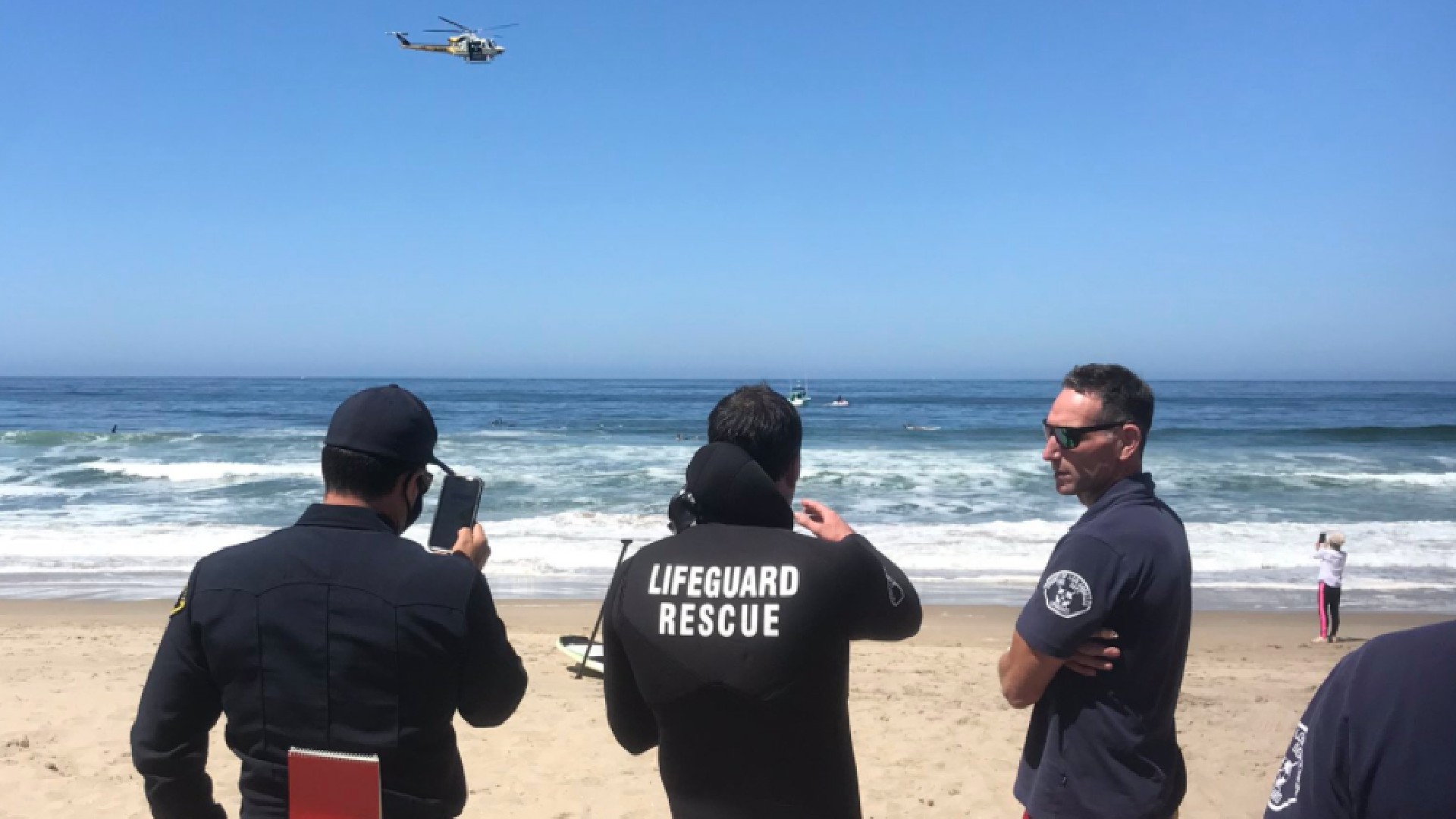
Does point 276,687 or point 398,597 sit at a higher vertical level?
point 398,597

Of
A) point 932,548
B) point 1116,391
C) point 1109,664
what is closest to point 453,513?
point 1109,664

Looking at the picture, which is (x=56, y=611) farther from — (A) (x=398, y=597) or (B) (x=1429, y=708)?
(B) (x=1429, y=708)

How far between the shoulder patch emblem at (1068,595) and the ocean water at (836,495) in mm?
9058

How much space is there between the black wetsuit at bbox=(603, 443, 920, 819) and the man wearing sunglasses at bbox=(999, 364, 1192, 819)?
404 millimetres

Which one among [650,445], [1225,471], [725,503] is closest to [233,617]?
[725,503]

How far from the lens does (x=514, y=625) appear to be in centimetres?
953

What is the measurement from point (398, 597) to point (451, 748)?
345 millimetres

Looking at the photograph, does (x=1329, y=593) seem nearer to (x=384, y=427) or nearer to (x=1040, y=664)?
(x=1040, y=664)

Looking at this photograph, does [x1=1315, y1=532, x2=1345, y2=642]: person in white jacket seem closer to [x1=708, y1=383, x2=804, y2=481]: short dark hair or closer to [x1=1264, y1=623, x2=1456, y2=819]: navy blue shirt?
[x1=708, y1=383, x2=804, y2=481]: short dark hair

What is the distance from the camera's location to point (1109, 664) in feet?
7.17

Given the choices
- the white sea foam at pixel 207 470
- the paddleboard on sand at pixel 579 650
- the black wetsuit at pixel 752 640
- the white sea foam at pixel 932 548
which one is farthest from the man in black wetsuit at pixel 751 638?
the white sea foam at pixel 207 470

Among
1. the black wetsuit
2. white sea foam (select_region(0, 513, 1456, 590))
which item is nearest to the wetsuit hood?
the black wetsuit

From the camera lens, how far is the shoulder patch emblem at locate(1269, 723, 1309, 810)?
1.21 m

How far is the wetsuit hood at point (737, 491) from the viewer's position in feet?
6.52
